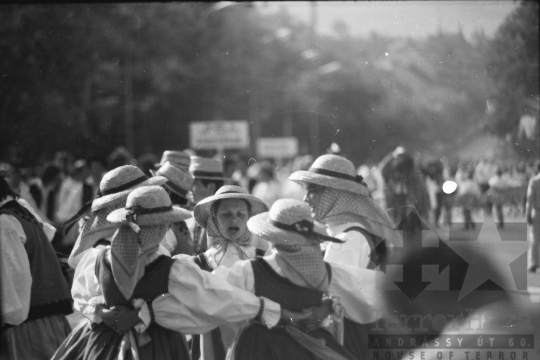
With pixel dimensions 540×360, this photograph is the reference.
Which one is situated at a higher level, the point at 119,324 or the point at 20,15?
the point at 20,15

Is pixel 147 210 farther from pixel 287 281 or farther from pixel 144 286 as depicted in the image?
pixel 287 281

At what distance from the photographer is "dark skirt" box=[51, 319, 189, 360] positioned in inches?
145

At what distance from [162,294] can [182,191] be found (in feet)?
9.17

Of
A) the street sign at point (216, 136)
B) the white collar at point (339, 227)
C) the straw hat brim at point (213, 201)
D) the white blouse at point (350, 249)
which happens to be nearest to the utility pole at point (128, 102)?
the street sign at point (216, 136)

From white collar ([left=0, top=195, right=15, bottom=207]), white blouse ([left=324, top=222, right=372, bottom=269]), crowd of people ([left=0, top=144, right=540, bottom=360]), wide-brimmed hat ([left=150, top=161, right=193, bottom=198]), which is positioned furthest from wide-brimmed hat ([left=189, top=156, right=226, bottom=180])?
white blouse ([left=324, top=222, right=372, bottom=269])

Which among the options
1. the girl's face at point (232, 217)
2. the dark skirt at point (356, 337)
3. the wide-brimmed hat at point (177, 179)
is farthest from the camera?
the wide-brimmed hat at point (177, 179)

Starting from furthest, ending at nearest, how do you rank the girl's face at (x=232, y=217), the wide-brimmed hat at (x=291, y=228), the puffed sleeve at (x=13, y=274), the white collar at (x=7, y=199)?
the white collar at (x=7, y=199) < the puffed sleeve at (x=13, y=274) < the girl's face at (x=232, y=217) < the wide-brimmed hat at (x=291, y=228)

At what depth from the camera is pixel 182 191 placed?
6371 millimetres

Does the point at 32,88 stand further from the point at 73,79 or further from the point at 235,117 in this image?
the point at 235,117

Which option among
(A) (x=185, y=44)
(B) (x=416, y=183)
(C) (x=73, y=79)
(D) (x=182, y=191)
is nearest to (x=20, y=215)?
(D) (x=182, y=191)

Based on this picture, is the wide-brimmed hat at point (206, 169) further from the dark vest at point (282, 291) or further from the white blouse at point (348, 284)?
the dark vest at point (282, 291)

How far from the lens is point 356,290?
156 inches

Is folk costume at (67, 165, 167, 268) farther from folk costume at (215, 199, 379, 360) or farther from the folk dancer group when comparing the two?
folk costume at (215, 199, 379, 360)

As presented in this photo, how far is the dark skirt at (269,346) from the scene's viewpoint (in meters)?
3.74
